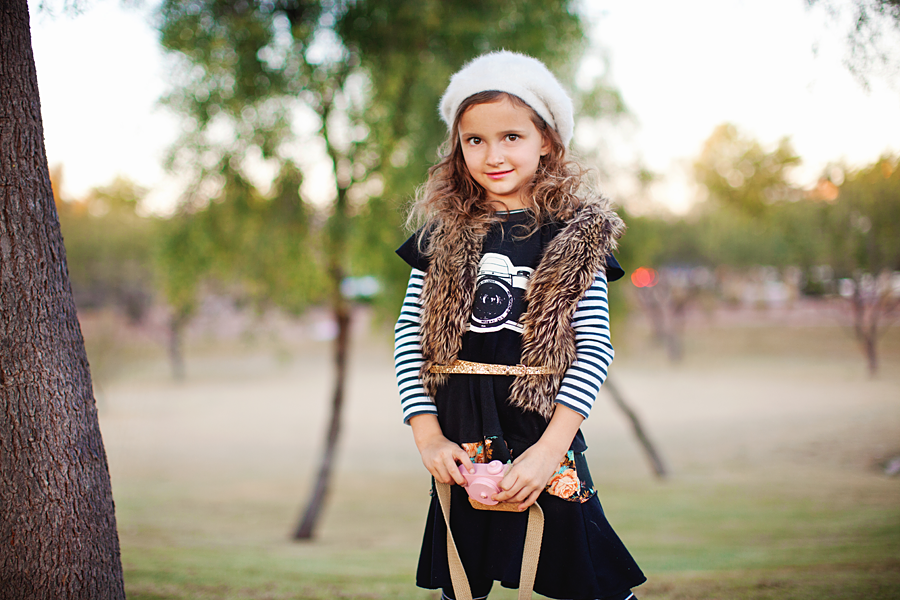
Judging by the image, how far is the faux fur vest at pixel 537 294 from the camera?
4.88ft

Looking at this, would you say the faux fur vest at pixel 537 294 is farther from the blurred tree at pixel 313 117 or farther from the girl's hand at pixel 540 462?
the blurred tree at pixel 313 117

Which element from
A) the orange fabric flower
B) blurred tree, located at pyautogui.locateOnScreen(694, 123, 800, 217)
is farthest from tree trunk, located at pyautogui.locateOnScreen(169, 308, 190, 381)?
the orange fabric flower

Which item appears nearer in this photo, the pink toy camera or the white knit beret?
the pink toy camera

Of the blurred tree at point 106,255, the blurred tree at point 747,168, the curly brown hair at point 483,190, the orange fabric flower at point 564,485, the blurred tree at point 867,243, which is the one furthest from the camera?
the blurred tree at point 106,255

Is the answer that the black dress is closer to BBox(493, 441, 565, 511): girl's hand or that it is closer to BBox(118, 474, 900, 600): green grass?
BBox(493, 441, 565, 511): girl's hand

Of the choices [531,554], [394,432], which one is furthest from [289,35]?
[394,432]

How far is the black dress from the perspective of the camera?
147cm

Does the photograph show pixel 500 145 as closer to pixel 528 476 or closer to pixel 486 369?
pixel 486 369

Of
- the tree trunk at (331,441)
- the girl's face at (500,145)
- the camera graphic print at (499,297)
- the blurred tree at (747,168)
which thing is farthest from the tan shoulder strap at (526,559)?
the blurred tree at (747,168)

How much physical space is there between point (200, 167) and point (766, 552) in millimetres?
6309

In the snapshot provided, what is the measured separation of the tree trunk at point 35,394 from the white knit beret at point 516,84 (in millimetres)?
1214

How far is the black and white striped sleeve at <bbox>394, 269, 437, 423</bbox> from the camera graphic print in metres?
0.17

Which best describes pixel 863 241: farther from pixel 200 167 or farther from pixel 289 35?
pixel 200 167

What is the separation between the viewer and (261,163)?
6.50 metres
